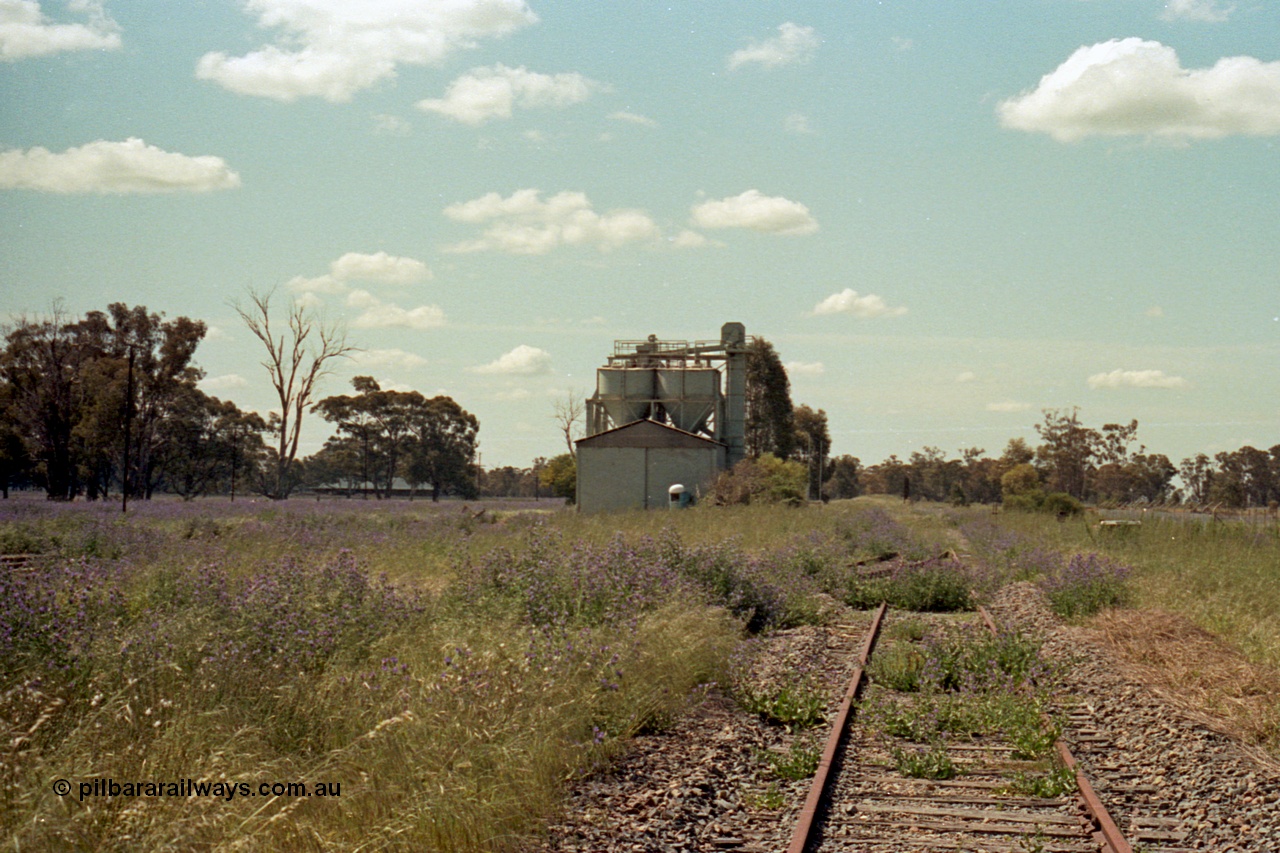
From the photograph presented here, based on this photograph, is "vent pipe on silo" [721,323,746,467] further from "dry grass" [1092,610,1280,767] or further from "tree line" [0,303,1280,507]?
"dry grass" [1092,610,1280,767]

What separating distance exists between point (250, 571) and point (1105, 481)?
9650 cm

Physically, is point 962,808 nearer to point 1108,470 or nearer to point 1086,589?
point 1086,589

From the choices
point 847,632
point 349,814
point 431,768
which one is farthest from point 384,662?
point 847,632

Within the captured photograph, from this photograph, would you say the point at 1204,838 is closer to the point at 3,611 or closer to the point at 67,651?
the point at 67,651

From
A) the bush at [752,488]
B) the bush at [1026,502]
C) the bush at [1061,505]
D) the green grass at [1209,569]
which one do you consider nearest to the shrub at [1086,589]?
the green grass at [1209,569]

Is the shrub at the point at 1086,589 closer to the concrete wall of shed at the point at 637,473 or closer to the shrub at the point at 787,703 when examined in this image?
the shrub at the point at 787,703

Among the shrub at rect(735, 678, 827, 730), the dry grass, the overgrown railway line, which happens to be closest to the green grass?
the dry grass

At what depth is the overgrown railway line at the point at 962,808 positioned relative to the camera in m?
5.99

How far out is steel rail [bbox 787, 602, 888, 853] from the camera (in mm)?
5910

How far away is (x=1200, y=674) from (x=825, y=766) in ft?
16.3

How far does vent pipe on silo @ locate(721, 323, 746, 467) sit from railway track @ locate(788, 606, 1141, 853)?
53.2 metres

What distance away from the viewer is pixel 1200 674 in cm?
1015

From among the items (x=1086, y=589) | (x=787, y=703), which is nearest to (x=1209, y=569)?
(x=1086, y=589)

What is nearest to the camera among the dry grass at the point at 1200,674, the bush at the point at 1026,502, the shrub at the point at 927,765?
the shrub at the point at 927,765
